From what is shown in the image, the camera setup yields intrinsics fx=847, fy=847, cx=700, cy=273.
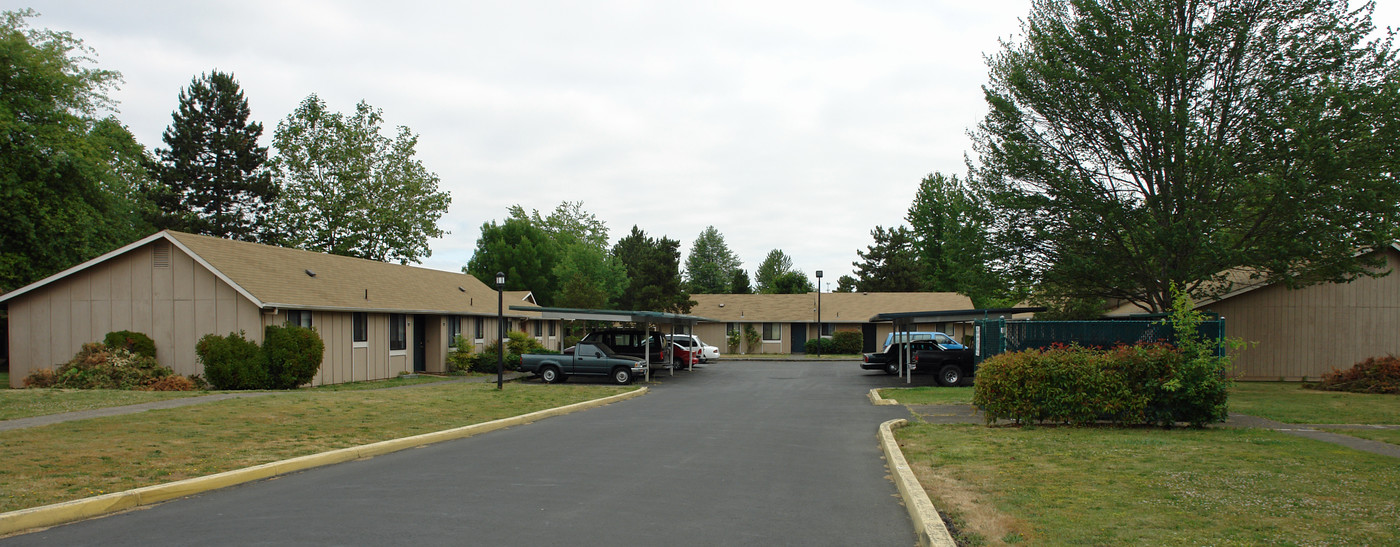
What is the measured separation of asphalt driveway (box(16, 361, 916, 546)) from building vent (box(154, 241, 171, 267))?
1434cm

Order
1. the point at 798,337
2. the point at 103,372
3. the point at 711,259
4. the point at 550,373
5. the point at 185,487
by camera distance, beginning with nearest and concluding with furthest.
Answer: the point at 185,487 < the point at 103,372 < the point at 550,373 < the point at 798,337 < the point at 711,259

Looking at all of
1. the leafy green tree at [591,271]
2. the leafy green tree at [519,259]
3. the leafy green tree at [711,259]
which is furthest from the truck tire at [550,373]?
the leafy green tree at [711,259]

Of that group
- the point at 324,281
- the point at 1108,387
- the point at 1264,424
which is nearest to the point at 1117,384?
the point at 1108,387

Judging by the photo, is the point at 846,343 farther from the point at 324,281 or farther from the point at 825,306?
the point at 324,281

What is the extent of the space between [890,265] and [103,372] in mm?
64303

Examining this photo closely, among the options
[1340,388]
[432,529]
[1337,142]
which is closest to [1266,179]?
[1337,142]

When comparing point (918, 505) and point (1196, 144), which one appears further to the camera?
point (1196, 144)

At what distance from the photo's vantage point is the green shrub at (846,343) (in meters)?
49.2

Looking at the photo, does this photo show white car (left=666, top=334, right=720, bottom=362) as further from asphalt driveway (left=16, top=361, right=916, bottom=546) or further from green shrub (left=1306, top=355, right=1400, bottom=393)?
Answer: asphalt driveway (left=16, top=361, right=916, bottom=546)

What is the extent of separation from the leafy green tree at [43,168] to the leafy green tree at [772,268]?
267 feet

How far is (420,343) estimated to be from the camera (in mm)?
30875

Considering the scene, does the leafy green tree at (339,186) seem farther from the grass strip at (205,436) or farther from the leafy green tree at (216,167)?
the grass strip at (205,436)

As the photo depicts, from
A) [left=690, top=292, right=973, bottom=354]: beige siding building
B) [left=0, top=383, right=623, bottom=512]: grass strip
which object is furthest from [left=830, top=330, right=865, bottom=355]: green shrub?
[left=0, top=383, right=623, bottom=512]: grass strip

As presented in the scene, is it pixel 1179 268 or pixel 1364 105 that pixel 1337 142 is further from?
pixel 1179 268
